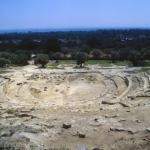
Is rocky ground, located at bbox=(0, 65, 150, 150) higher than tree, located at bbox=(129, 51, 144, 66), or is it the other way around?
tree, located at bbox=(129, 51, 144, 66)

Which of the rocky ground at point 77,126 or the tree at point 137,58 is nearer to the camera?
the rocky ground at point 77,126

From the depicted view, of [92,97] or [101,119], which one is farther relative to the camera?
[92,97]

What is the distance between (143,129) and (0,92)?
17464 millimetres

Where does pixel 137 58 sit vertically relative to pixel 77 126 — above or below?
above

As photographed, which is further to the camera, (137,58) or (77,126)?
(137,58)

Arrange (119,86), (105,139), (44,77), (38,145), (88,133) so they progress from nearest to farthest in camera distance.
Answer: (38,145) < (105,139) < (88,133) < (119,86) < (44,77)

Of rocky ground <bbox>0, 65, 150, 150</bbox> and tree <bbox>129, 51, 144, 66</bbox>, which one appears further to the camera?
tree <bbox>129, 51, 144, 66</bbox>

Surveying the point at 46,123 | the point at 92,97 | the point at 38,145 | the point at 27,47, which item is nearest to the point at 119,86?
the point at 92,97

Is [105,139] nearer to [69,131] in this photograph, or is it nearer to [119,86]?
[69,131]

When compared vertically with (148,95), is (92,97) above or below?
below

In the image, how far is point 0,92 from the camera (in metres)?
19.7

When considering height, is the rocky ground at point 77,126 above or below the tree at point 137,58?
below

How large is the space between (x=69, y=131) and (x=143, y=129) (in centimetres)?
414

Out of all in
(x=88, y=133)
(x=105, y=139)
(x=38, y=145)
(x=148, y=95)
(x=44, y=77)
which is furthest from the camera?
(x=44, y=77)
